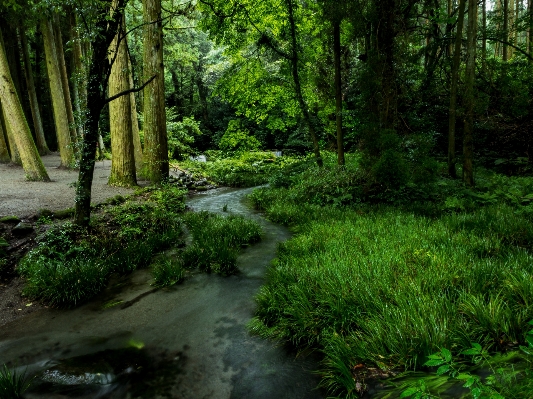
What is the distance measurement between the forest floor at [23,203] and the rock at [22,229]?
54 millimetres

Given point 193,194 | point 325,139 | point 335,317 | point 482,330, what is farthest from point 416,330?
point 325,139

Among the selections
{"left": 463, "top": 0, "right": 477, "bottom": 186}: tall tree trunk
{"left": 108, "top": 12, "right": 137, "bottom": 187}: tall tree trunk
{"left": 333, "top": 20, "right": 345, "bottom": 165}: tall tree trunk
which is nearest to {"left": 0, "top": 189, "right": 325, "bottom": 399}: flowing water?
{"left": 108, "top": 12, "right": 137, "bottom": 187}: tall tree trunk

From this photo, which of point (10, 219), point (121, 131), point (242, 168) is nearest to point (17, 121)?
point (121, 131)

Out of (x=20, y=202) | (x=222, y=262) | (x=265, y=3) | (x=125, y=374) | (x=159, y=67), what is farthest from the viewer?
(x=265, y=3)

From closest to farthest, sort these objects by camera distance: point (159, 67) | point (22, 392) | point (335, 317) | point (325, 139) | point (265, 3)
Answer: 1. point (22, 392)
2. point (335, 317)
3. point (159, 67)
4. point (265, 3)
5. point (325, 139)

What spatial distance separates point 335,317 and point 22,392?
3.29m

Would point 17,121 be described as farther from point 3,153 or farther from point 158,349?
point 158,349

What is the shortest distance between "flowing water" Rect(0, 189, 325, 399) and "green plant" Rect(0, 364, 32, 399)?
0.08m

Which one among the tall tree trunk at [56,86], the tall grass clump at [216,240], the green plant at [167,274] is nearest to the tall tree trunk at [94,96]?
the green plant at [167,274]

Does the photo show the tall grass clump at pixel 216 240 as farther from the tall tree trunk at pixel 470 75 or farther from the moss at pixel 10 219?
the tall tree trunk at pixel 470 75

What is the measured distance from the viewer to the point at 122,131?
1059 cm

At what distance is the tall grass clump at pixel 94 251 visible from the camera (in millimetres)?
4734

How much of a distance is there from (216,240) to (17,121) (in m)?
8.02

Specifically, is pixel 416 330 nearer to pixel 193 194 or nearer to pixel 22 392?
pixel 22 392
